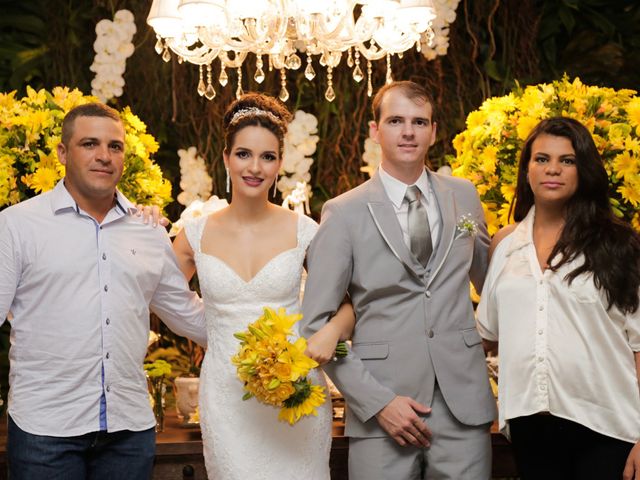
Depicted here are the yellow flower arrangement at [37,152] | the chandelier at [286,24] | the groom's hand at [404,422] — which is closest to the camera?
the groom's hand at [404,422]

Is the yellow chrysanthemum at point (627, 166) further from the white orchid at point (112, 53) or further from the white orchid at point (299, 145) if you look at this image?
the white orchid at point (112, 53)

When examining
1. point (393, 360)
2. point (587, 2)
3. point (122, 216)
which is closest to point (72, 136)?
point (122, 216)

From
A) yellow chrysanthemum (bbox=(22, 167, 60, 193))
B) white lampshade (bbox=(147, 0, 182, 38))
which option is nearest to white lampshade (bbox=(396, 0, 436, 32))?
white lampshade (bbox=(147, 0, 182, 38))

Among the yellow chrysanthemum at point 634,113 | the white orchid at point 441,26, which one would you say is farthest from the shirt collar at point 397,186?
the white orchid at point 441,26

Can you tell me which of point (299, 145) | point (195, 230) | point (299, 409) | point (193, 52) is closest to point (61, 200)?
point (195, 230)

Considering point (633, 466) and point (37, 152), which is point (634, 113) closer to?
point (633, 466)

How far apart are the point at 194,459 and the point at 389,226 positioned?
130 cm

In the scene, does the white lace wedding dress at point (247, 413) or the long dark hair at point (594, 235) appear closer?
the long dark hair at point (594, 235)

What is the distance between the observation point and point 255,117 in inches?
129

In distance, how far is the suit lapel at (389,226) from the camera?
120 inches

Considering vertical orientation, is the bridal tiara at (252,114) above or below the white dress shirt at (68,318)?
above

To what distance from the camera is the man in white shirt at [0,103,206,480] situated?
9.39ft

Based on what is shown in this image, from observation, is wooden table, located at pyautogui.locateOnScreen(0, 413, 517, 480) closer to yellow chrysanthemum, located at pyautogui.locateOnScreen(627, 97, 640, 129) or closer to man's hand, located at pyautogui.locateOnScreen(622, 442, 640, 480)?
man's hand, located at pyautogui.locateOnScreen(622, 442, 640, 480)

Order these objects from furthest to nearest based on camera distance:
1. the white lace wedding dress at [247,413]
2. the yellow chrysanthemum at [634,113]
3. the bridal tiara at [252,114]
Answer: the yellow chrysanthemum at [634,113] → the bridal tiara at [252,114] → the white lace wedding dress at [247,413]
